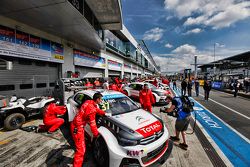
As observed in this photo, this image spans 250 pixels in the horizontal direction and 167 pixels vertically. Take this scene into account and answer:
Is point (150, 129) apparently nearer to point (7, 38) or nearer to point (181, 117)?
point (181, 117)

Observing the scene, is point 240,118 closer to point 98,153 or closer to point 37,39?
point 98,153

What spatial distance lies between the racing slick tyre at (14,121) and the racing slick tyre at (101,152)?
12.6 feet

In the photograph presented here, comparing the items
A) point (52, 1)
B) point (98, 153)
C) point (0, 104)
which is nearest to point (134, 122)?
point (98, 153)

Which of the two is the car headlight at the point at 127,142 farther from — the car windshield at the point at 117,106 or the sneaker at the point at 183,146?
the sneaker at the point at 183,146

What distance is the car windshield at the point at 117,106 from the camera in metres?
3.51

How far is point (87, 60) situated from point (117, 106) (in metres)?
11.4

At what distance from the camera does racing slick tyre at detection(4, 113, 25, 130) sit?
15.1 feet

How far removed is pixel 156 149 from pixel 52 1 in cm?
635

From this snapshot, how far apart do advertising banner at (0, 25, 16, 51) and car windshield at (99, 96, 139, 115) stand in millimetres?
6519

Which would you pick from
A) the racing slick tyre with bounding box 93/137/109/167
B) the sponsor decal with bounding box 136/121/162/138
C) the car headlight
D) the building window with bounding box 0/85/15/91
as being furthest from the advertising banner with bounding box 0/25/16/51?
the sponsor decal with bounding box 136/121/162/138

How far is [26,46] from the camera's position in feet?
24.9

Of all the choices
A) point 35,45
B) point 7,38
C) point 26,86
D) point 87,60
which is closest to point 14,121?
point 26,86

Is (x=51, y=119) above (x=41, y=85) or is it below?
below

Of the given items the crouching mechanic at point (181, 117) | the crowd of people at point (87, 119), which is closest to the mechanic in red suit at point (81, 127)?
the crowd of people at point (87, 119)
